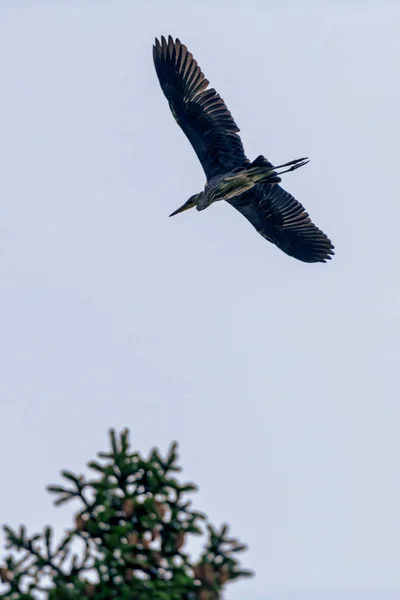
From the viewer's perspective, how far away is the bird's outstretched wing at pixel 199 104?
61.9 feet

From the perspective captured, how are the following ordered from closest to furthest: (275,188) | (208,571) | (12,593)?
(208,571)
(12,593)
(275,188)

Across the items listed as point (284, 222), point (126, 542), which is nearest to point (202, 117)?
point (284, 222)

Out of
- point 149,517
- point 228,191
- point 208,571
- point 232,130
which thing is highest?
point 232,130

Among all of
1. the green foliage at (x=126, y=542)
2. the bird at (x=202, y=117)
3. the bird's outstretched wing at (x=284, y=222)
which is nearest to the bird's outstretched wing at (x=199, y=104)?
the bird at (x=202, y=117)

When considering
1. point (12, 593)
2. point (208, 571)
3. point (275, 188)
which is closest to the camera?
point (208, 571)

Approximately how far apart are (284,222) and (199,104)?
2722 mm

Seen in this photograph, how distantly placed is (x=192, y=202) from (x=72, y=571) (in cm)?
1276

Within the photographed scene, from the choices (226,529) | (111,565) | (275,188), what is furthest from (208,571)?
(275,188)

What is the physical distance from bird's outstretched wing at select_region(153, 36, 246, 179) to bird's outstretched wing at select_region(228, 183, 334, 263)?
102cm

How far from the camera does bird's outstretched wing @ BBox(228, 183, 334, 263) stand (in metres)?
19.9

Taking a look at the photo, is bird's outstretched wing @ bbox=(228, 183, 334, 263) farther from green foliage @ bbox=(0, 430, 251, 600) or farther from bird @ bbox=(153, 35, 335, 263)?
green foliage @ bbox=(0, 430, 251, 600)

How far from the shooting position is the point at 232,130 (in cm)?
1895

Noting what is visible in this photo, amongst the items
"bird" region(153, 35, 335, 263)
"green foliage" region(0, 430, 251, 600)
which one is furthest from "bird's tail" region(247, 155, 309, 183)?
"green foliage" region(0, 430, 251, 600)

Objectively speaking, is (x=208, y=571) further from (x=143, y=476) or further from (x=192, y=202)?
(x=192, y=202)
